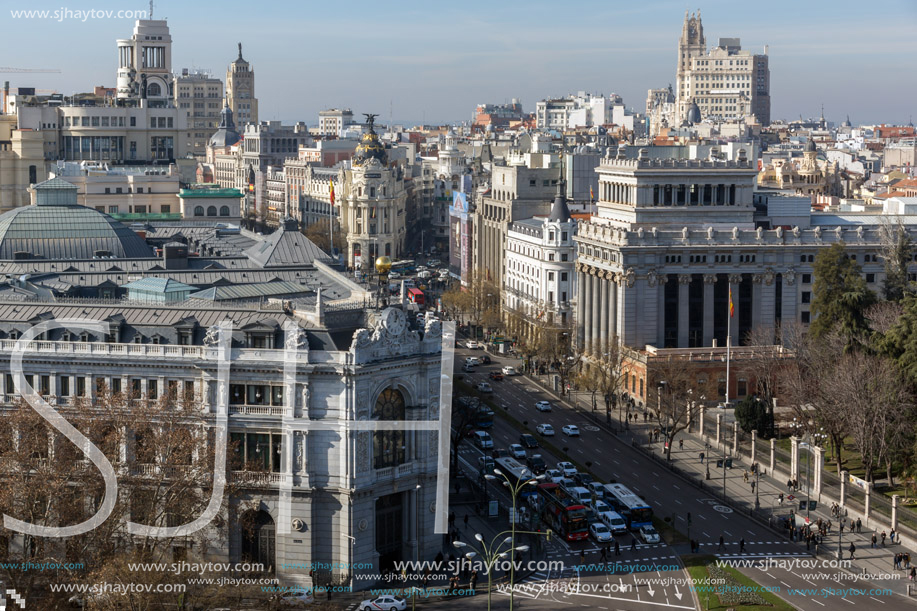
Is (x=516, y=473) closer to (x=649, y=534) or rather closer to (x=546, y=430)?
(x=649, y=534)

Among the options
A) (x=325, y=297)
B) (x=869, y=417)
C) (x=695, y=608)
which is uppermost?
(x=325, y=297)

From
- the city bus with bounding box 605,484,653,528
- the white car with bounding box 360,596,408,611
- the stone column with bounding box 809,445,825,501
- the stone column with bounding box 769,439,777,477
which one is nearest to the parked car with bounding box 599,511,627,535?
the city bus with bounding box 605,484,653,528

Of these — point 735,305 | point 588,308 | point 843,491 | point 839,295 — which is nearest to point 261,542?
point 843,491

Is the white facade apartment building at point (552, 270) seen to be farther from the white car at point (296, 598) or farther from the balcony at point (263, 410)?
the white car at point (296, 598)

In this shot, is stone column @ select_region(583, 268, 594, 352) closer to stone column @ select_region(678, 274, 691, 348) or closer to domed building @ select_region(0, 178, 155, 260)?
stone column @ select_region(678, 274, 691, 348)

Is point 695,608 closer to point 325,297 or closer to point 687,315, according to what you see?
point 325,297

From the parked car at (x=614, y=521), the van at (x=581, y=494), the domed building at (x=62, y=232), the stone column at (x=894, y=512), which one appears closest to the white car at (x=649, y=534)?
the parked car at (x=614, y=521)

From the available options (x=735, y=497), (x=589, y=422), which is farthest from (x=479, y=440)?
(x=735, y=497)
